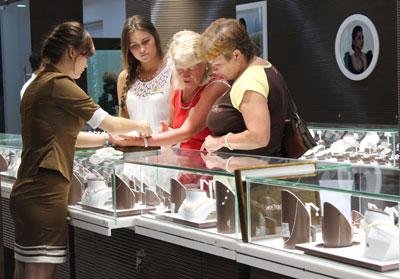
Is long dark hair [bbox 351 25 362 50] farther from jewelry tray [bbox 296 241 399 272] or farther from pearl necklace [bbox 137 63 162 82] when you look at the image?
jewelry tray [bbox 296 241 399 272]

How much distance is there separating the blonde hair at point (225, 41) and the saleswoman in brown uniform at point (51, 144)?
0.52m

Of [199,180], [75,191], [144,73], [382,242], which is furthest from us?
[144,73]

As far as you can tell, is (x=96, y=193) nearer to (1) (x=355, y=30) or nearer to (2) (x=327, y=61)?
(1) (x=355, y=30)

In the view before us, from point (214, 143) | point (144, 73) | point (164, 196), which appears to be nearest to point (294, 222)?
point (164, 196)

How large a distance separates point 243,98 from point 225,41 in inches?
12.4

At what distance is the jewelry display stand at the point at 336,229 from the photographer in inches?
80.7

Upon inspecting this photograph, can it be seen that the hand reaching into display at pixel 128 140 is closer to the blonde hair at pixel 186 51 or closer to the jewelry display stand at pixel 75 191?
the jewelry display stand at pixel 75 191

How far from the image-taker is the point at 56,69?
2.97 meters

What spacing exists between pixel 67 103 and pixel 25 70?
6578 mm

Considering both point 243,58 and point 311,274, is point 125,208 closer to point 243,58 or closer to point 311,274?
point 243,58

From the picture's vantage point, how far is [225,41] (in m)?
2.95

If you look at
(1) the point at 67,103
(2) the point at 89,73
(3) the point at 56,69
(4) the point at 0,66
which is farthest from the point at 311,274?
(4) the point at 0,66

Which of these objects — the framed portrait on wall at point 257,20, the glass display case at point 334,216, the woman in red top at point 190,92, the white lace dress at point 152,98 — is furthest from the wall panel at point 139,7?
the framed portrait on wall at point 257,20

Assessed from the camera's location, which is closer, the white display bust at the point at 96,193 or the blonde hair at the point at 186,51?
the white display bust at the point at 96,193
